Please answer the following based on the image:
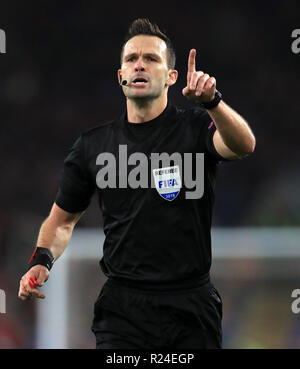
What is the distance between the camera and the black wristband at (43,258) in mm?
3115

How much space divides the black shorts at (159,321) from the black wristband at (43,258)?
40cm

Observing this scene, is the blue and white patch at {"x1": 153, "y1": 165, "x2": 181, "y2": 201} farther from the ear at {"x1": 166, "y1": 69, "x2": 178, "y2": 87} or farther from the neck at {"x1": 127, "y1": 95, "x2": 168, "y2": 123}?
the ear at {"x1": 166, "y1": 69, "x2": 178, "y2": 87}

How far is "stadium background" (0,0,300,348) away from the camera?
7062 mm

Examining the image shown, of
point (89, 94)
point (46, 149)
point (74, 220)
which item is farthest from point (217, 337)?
point (89, 94)

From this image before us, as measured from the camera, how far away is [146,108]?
10.1ft

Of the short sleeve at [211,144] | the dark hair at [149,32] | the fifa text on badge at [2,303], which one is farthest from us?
the fifa text on badge at [2,303]

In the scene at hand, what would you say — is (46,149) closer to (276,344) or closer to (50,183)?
(50,183)

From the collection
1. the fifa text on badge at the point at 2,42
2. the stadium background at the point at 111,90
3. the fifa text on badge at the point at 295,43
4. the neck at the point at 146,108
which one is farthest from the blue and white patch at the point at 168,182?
the fifa text on badge at the point at 295,43

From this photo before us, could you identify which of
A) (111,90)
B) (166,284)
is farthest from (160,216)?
(111,90)

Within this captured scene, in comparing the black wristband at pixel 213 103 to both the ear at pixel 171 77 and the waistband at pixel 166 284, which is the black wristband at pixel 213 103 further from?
the waistband at pixel 166 284

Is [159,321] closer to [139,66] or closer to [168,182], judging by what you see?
[168,182]

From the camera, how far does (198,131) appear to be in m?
2.98

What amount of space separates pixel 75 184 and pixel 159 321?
810mm

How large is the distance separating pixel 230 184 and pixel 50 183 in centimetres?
200
